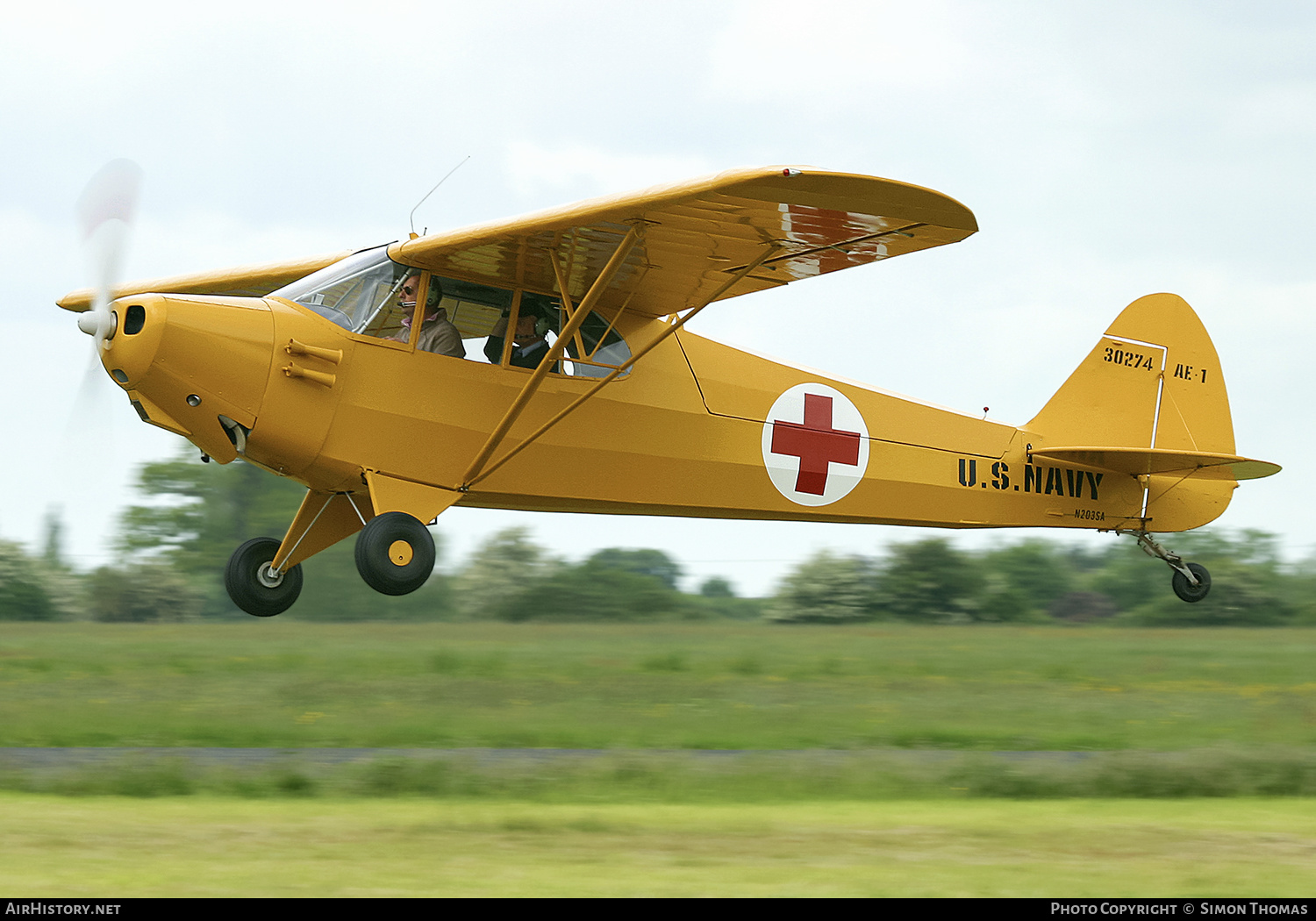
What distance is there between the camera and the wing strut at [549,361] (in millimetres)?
8508

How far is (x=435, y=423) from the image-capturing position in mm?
9242

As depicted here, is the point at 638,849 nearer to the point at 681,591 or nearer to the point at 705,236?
the point at 705,236

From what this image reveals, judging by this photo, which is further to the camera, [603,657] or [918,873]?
[603,657]

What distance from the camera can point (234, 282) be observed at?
480 inches

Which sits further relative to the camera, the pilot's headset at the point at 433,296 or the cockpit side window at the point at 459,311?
the pilot's headset at the point at 433,296

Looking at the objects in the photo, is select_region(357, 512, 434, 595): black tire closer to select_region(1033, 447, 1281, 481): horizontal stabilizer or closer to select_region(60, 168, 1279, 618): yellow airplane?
select_region(60, 168, 1279, 618): yellow airplane

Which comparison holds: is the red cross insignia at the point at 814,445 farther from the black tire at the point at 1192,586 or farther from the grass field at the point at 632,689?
the black tire at the point at 1192,586

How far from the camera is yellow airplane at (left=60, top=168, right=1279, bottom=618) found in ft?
27.6

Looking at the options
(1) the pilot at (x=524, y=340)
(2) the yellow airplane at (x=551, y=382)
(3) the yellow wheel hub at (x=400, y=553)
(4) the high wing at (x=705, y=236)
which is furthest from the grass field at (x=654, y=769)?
(4) the high wing at (x=705, y=236)

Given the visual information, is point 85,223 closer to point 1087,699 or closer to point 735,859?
point 735,859

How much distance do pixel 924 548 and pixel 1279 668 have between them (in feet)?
26.8

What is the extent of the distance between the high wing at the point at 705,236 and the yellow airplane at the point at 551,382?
0.07 ft

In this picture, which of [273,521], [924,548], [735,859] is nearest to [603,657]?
[735,859]

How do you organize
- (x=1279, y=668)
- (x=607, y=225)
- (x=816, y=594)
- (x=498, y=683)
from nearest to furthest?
(x=607, y=225) → (x=498, y=683) → (x=1279, y=668) → (x=816, y=594)
